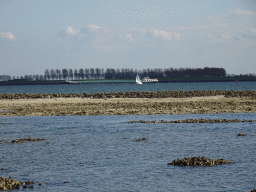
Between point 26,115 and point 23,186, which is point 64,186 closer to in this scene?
point 23,186

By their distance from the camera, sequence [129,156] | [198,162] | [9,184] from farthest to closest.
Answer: [129,156] → [198,162] → [9,184]

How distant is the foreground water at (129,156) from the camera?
52.8 ft

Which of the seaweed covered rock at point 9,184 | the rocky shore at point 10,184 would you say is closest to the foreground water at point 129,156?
the rocky shore at point 10,184

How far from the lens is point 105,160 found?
20.5 m

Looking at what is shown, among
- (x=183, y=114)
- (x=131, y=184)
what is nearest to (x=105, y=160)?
(x=131, y=184)

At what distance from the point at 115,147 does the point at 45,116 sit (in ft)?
75.6

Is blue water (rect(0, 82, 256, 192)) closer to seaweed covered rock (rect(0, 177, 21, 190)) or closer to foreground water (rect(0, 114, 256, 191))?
foreground water (rect(0, 114, 256, 191))

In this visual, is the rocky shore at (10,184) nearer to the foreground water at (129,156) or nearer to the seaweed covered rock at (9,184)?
the seaweed covered rock at (9,184)

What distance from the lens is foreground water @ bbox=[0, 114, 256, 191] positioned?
16094mm

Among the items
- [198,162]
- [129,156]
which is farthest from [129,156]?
[198,162]

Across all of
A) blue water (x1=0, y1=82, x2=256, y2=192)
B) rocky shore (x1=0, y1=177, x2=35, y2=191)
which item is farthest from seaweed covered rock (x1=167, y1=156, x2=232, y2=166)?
rocky shore (x1=0, y1=177, x2=35, y2=191)

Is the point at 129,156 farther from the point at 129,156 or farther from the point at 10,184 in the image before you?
the point at 10,184

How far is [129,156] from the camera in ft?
70.5

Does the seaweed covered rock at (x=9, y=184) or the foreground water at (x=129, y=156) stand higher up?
the seaweed covered rock at (x=9, y=184)
